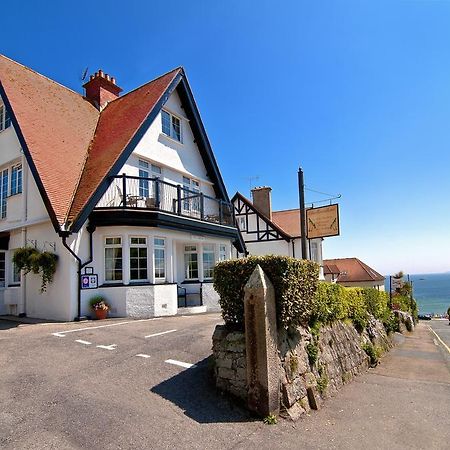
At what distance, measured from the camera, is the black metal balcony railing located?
1341cm

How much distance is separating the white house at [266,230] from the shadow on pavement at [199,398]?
2188cm

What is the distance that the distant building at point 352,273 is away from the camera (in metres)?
41.2

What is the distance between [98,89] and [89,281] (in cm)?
1134

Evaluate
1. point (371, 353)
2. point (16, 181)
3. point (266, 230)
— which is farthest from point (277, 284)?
point (266, 230)

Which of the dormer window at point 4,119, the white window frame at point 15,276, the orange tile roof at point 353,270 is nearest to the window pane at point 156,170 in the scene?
the dormer window at point 4,119

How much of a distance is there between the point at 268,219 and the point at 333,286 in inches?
779

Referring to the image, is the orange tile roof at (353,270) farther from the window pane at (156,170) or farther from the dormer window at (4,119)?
the dormer window at (4,119)

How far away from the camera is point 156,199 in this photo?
13.8m

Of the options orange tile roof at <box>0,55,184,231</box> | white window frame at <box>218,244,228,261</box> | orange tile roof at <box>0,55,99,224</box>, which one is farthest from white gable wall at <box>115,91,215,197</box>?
white window frame at <box>218,244,228,261</box>

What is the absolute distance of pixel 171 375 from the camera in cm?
643

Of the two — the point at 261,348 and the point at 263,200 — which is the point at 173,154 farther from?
the point at 263,200

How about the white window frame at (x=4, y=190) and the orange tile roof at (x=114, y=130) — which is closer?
the orange tile roof at (x=114, y=130)

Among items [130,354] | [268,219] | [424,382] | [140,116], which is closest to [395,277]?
[268,219]

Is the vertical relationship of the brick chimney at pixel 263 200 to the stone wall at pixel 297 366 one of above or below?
above
